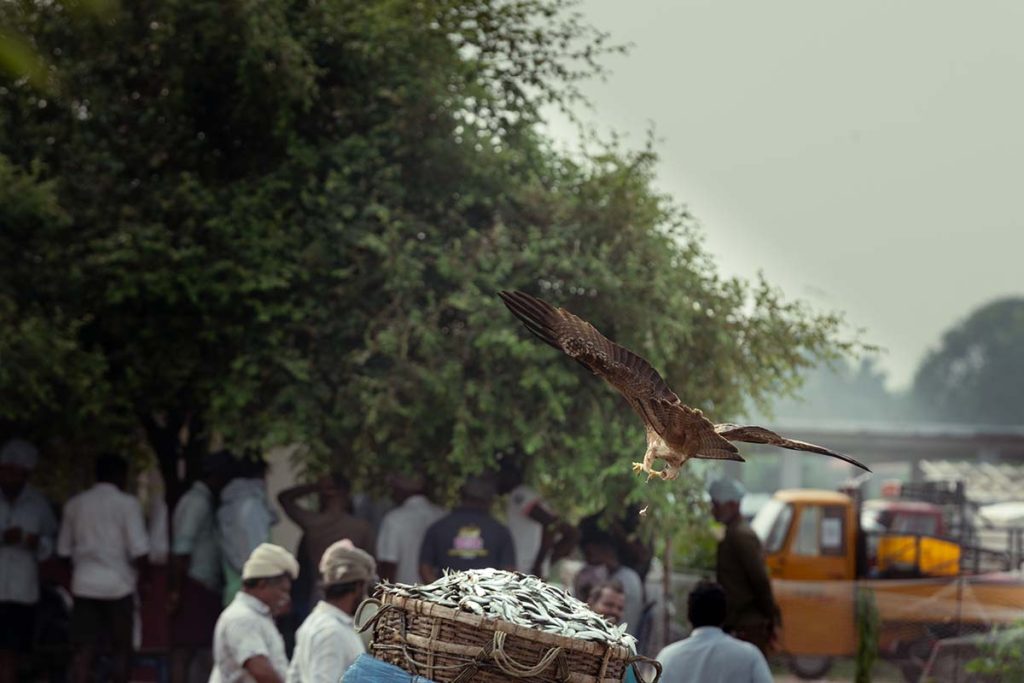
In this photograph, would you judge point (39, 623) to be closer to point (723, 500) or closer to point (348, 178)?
point (348, 178)

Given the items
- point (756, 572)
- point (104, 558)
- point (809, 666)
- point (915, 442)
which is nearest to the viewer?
point (756, 572)

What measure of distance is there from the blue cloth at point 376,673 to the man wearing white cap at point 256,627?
3249 mm

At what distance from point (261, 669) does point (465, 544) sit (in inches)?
138

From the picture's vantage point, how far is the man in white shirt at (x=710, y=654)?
293 inches

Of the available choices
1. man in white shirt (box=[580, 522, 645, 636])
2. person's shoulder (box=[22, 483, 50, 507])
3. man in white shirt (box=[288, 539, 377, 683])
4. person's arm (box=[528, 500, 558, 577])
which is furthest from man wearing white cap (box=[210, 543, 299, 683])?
person's shoulder (box=[22, 483, 50, 507])

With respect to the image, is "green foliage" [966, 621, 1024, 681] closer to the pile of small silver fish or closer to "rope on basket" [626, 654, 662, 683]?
"rope on basket" [626, 654, 662, 683]

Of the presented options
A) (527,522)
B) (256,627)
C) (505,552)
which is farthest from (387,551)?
(256,627)

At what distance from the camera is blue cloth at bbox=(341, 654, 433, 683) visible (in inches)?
179

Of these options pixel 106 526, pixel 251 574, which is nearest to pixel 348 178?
pixel 106 526

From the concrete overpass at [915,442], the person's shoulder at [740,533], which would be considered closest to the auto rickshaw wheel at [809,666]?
the person's shoulder at [740,533]

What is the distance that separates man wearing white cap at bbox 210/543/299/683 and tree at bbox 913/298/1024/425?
81.6 meters

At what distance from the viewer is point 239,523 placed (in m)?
11.3

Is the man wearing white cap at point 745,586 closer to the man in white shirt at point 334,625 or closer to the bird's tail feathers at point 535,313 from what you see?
the man in white shirt at point 334,625

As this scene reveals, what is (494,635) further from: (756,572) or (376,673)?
(756,572)
